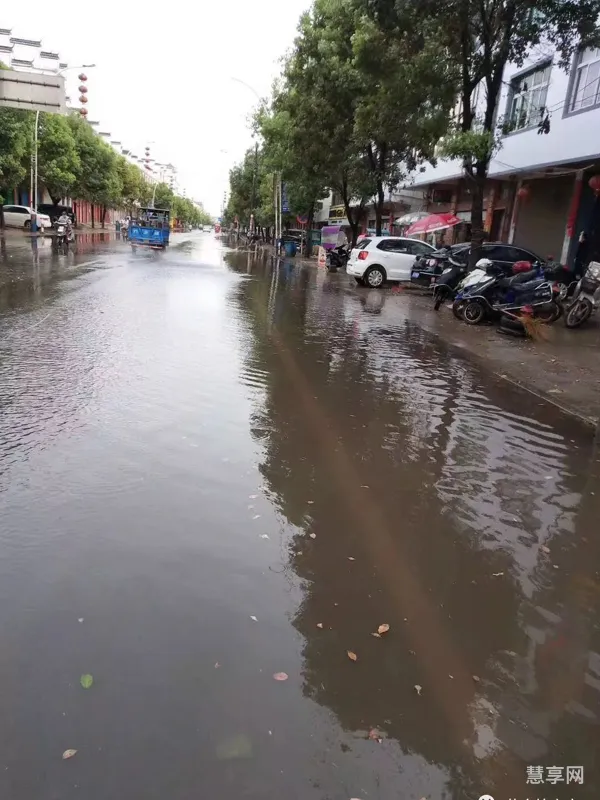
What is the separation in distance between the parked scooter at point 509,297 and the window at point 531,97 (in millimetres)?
8127

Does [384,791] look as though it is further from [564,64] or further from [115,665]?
[564,64]

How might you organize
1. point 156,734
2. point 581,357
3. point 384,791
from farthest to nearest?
point 581,357 < point 156,734 < point 384,791

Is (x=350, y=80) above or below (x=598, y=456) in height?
above

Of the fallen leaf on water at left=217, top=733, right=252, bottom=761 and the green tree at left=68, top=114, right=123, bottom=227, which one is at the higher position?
the green tree at left=68, top=114, right=123, bottom=227

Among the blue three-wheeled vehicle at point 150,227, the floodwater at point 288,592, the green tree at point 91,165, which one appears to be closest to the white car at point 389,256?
the floodwater at point 288,592

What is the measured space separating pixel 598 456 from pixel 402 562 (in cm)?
302

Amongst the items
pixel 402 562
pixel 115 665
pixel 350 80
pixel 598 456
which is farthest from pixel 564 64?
pixel 115 665

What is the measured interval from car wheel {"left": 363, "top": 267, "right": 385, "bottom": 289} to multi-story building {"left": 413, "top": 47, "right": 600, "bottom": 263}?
14.5 feet

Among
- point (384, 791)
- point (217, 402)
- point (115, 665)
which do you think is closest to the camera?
point (384, 791)

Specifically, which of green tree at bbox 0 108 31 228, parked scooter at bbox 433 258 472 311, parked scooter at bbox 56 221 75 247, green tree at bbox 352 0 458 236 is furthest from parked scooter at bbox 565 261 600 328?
green tree at bbox 0 108 31 228

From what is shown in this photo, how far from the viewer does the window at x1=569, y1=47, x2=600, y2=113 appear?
55.5ft

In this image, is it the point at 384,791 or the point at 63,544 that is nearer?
the point at 384,791

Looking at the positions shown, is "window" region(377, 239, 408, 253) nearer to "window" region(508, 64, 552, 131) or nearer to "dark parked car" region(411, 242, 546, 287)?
"dark parked car" region(411, 242, 546, 287)

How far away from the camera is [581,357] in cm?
1050
